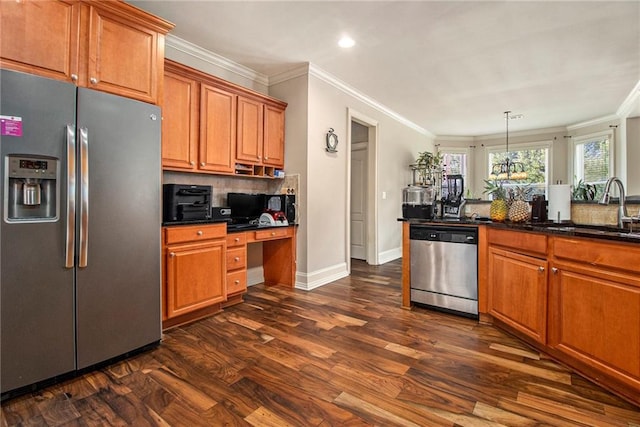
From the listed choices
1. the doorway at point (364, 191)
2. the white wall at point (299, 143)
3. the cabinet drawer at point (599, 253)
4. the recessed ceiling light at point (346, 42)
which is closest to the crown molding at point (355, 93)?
the white wall at point (299, 143)

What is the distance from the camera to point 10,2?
1.71m

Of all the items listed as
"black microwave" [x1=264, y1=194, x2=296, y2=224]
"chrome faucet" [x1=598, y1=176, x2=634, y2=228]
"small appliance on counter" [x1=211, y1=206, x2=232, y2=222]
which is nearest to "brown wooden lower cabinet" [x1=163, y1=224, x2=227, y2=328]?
"small appliance on counter" [x1=211, y1=206, x2=232, y2=222]

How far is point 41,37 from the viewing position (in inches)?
71.7

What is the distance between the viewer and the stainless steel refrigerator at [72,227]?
1.67 metres

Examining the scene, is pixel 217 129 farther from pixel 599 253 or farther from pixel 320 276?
pixel 599 253

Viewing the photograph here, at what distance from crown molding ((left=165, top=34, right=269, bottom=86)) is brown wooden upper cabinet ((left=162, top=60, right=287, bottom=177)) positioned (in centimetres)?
43

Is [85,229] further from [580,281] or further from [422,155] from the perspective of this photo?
[422,155]

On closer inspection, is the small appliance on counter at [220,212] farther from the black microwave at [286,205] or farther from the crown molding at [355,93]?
the crown molding at [355,93]

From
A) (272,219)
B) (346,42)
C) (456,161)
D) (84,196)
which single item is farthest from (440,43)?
(456,161)

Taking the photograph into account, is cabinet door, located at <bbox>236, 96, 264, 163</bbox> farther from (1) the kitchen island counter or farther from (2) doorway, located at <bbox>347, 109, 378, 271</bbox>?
(1) the kitchen island counter

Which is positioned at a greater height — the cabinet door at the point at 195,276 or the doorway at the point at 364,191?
the doorway at the point at 364,191

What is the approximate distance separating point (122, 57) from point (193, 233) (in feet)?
4.58

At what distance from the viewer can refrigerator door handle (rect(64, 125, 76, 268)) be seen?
181cm

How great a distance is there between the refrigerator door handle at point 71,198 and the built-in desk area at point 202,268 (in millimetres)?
714
